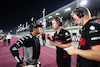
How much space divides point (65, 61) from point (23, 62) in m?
1.13

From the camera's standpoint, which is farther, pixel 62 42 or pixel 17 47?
pixel 62 42

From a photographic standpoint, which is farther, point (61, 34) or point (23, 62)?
point (61, 34)

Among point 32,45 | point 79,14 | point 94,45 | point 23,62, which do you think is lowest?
point 23,62

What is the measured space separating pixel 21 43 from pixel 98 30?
1.47m

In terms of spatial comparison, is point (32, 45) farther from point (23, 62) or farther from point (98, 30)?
point (98, 30)

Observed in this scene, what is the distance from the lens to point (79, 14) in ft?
3.70

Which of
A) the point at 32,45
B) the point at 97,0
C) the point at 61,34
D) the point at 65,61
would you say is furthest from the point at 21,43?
the point at 97,0

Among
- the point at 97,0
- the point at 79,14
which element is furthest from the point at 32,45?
the point at 97,0

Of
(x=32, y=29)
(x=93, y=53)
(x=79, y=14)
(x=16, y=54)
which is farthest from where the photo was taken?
(x=32, y=29)

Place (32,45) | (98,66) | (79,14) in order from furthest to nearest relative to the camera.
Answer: (32,45)
(79,14)
(98,66)

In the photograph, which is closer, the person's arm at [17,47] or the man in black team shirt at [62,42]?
the person's arm at [17,47]

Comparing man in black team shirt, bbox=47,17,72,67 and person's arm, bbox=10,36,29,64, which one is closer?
person's arm, bbox=10,36,29,64

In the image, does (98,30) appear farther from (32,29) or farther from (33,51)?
(32,29)

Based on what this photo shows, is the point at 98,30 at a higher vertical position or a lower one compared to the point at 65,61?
higher
